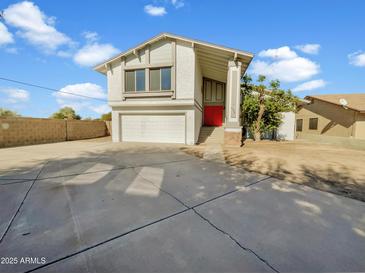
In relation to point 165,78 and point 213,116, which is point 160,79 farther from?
point 213,116

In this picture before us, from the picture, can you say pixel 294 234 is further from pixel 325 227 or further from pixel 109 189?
pixel 109 189

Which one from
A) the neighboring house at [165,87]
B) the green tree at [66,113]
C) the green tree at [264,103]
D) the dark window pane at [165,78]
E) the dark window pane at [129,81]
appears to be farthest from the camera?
the green tree at [66,113]

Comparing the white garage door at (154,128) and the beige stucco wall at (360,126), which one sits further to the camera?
the beige stucco wall at (360,126)

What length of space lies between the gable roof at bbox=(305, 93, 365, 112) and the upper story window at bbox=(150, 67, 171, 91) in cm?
1505

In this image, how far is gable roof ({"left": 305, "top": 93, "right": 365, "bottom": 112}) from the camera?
46.7 feet

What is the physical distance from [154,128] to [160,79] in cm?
334

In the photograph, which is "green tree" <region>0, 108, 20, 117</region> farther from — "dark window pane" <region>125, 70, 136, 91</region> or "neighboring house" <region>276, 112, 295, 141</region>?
"neighboring house" <region>276, 112, 295, 141</region>

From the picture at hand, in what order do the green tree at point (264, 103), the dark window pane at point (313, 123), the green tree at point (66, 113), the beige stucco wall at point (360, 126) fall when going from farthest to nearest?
the green tree at point (66, 113) → the dark window pane at point (313, 123) → the beige stucco wall at point (360, 126) → the green tree at point (264, 103)

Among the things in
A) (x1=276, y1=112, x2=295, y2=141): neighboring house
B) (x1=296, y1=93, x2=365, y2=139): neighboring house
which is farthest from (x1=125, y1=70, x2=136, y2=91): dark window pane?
(x1=296, y1=93, x2=365, y2=139): neighboring house

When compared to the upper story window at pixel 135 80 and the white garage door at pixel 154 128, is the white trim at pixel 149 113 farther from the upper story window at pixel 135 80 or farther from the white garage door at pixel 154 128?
the upper story window at pixel 135 80

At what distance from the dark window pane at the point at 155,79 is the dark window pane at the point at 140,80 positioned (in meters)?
0.57

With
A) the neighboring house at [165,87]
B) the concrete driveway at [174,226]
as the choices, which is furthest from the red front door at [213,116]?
the concrete driveway at [174,226]

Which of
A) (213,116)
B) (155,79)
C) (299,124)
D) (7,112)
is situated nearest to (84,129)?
(155,79)

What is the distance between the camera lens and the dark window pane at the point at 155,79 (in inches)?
452
